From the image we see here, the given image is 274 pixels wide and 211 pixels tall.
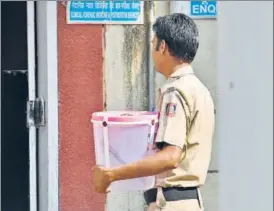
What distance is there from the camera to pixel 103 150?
297 cm

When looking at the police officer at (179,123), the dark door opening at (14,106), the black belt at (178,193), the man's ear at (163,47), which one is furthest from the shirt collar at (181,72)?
the dark door opening at (14,106)

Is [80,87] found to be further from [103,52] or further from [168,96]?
[168,96]

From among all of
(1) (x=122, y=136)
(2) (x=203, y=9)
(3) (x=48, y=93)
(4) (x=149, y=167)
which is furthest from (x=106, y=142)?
(2) (x=203, y=9)

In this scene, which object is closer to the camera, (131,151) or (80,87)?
(131,151)

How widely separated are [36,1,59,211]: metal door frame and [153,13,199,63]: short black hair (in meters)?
1.15

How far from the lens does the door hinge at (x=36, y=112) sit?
13.5 ft

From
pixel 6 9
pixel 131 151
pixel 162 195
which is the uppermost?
pixel 6 9

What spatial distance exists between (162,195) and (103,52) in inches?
53.8

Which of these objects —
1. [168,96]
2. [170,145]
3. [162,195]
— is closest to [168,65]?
[168,96]

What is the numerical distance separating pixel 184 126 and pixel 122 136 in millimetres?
272

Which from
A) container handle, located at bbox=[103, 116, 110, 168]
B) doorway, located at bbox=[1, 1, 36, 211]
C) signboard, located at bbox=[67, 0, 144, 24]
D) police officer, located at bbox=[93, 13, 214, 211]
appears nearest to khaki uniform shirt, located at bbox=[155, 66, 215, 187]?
police officer, located at bbox=[93, 13, 214, 211]

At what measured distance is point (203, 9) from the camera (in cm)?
420

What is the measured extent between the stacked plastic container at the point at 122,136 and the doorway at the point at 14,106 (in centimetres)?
130

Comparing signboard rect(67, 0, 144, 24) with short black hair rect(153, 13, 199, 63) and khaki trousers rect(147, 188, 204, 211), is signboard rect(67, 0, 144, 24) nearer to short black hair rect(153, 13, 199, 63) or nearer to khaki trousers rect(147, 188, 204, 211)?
short black hair rect(153, 13, 199, 63)
